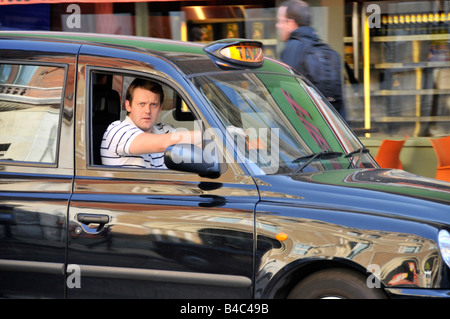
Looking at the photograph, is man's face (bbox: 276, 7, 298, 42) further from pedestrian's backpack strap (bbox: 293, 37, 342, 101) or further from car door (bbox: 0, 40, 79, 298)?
car door (bbox: 0, 40, 79, 298)

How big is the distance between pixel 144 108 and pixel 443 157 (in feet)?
16.7

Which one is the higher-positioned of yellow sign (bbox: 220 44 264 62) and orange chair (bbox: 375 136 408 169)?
yellow sign (bbox: 220 44 264 62)

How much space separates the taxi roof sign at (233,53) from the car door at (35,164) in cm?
77

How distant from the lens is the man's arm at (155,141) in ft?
14.1

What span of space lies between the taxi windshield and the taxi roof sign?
0.20ft

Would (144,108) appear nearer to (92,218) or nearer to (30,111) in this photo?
(30,111)

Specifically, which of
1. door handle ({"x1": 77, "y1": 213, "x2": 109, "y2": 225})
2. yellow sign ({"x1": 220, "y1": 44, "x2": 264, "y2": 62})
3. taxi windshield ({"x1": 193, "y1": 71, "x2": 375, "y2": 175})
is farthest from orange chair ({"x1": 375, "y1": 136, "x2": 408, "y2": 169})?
door handle ({"x1": 77, "y1": 213, "x2": 109, "y2": 225})

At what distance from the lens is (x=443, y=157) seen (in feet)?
29.2

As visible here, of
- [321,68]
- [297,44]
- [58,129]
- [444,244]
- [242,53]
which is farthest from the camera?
[297,44]

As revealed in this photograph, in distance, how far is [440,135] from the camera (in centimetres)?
1048

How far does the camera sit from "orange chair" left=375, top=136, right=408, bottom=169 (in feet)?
30.9

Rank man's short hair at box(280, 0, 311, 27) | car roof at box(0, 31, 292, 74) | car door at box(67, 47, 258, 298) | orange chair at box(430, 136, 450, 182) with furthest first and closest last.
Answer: orange chair at box(430, 136, 450, 182), man's short hair at box(280, 0, 311, 27), car roof at box(0, 31, 292, 74), car door at box(67, 47, 258, 298)

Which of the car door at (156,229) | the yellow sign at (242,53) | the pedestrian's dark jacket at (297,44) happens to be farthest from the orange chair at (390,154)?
the car door at (156,229)

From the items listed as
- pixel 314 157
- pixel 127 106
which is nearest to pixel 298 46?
pixel 127 106
